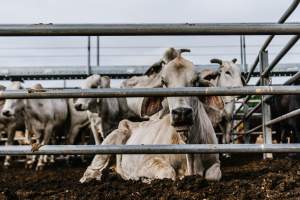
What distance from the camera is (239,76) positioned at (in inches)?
A: 354

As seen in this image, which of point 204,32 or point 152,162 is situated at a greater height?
point 204,32

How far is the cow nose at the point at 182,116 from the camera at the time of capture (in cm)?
375

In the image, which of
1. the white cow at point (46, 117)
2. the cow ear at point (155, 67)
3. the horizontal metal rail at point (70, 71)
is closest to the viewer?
the cow ear at point (155, 67)

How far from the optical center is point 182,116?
3752 millimetres

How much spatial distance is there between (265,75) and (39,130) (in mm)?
6520

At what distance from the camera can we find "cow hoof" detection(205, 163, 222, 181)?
446cm

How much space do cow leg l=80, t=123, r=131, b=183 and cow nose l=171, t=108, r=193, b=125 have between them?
190 cm

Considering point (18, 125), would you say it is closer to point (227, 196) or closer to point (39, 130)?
point (39, 130)

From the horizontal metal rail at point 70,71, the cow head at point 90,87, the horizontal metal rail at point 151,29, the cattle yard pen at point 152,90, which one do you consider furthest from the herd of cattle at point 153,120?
the horizontal metal rail at point 70,71

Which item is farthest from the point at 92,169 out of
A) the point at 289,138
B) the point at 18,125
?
the point at 289,138

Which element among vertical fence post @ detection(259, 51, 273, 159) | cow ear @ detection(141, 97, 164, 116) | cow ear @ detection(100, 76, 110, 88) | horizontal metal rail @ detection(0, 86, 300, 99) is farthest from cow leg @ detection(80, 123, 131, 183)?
cow ear @ detection(100, 76, 110, 88)

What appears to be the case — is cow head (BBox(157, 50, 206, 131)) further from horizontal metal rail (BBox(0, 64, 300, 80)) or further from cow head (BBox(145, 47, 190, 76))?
horizontal metal rail (BBox(0, 64, 300, 80))

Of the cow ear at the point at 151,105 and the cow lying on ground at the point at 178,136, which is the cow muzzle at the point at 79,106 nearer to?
the cow lying on ground at the point at 178,136

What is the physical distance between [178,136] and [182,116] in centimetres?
118
